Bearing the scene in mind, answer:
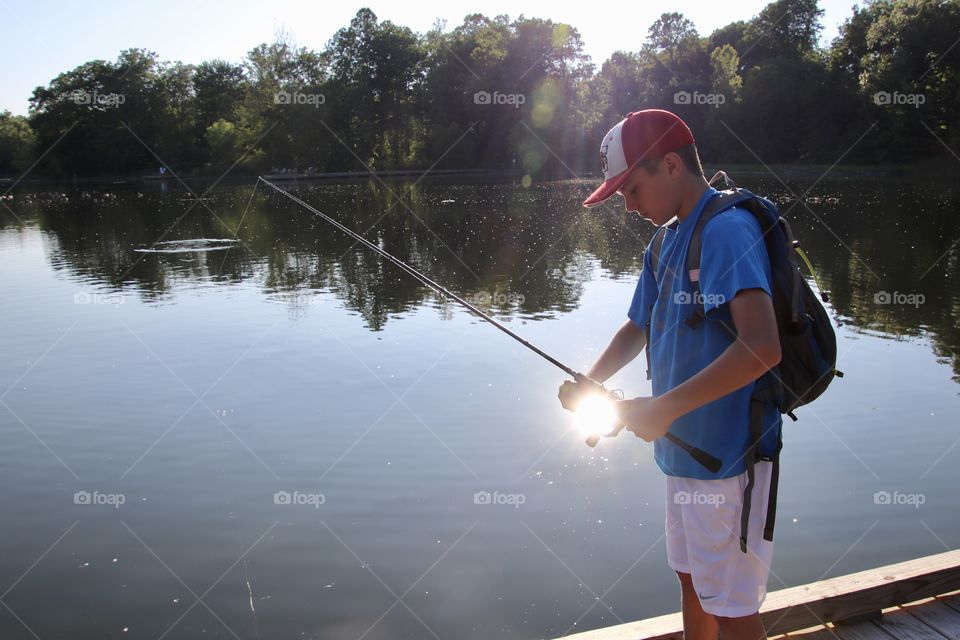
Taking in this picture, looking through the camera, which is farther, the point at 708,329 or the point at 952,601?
the point at 952,601

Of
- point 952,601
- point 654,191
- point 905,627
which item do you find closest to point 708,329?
point 654,191

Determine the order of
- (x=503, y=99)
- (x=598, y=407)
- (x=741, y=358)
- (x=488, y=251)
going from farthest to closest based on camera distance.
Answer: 1. (x=503, y=99)
2. (x=488, y=251)
3. (x=598, y=407)
4. (x=741, y=358)

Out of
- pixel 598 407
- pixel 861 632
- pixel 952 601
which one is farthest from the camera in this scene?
pixel 952 601

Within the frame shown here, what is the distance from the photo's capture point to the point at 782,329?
1.95m

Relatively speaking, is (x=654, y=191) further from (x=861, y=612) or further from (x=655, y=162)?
(x=861, y=612)

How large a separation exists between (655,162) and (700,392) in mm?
632

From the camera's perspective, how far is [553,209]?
1109 inches

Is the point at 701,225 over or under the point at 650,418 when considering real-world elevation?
over

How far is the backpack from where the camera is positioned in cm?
191

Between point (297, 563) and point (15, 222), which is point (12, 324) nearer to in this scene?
A: point (297, 563)

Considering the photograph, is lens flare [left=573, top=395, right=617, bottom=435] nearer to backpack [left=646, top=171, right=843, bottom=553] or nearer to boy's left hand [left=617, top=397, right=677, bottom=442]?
boy's left hand [left=617, top=397, right=677, bottom=442]

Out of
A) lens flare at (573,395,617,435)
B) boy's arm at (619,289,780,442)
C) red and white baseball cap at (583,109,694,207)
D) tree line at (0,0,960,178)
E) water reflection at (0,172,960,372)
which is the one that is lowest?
water reflection at (0,172,960,372)

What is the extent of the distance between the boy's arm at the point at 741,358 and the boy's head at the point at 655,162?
1.23ft

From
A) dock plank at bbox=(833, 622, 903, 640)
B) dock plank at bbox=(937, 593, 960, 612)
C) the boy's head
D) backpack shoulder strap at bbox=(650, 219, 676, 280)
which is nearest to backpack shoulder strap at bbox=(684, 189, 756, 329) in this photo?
the boy's head
